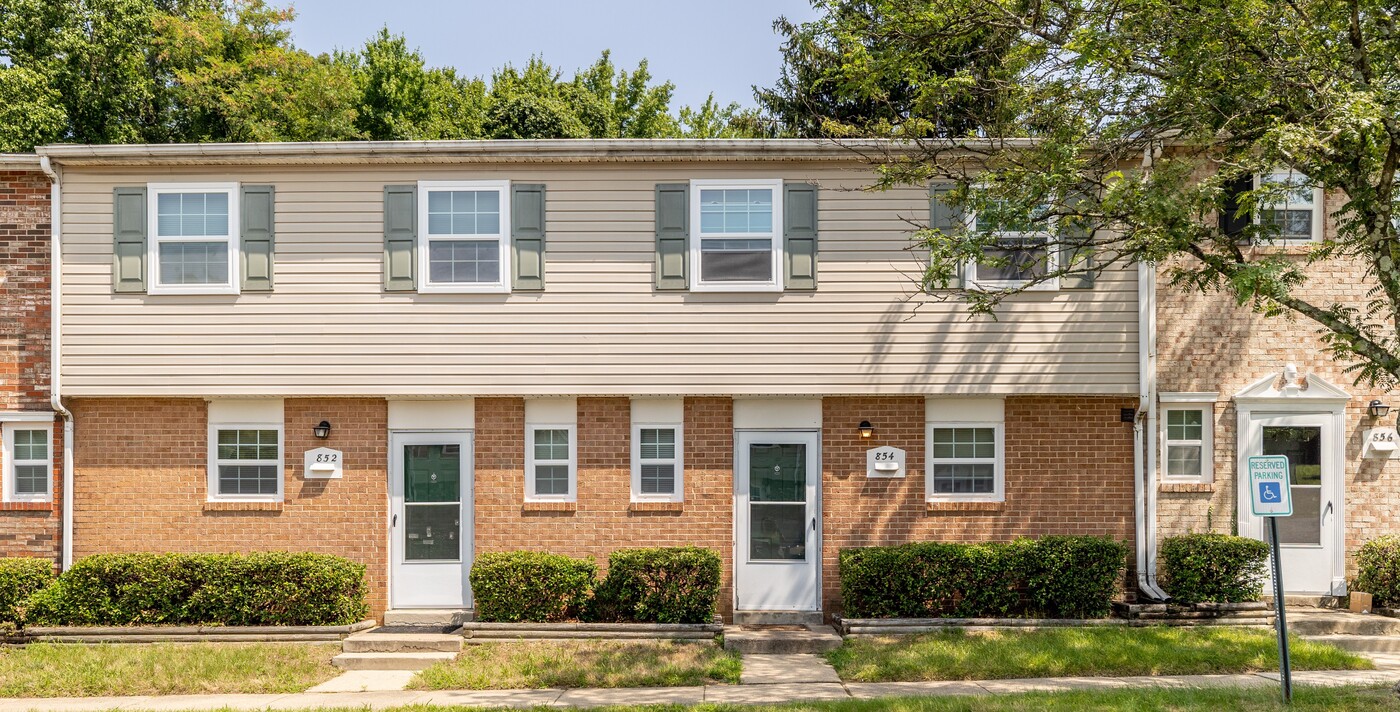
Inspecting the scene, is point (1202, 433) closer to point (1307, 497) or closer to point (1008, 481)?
point (1307, 497)

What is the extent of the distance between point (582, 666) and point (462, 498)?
114 inches

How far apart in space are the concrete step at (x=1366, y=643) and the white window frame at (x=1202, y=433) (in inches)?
80.8

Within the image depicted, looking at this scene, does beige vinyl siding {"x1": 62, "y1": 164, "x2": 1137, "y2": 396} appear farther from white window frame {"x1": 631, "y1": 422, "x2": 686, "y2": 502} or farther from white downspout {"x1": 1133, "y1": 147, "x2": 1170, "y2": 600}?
white window frame {"x1": 631, "y1": 422, "x2": 686, "y2": 502}

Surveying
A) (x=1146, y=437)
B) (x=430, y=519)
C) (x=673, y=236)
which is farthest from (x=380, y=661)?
(x=1146, y=437)

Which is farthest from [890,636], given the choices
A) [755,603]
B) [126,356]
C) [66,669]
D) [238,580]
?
[126,356]

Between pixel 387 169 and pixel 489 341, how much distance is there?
2.29 metres

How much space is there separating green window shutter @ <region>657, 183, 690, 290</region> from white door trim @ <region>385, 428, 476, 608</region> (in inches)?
115

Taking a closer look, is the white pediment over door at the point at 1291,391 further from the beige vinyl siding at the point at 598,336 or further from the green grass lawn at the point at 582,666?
the green grass lawn at the point at 582,666

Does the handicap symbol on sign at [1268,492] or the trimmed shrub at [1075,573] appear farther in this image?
the trimmed shrub at [1075,573]

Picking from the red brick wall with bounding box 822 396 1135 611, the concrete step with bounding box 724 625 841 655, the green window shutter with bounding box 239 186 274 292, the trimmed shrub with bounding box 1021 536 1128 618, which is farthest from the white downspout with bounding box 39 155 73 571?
the trimmed shrub with bounding box 1021 536 1128 618

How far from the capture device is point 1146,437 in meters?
11.7

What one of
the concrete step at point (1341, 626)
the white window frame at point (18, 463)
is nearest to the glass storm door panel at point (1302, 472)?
the concrete step at point (1341, 626)

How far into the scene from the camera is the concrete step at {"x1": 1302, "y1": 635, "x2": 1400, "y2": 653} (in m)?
10.5

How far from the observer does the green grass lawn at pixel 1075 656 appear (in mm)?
9578
